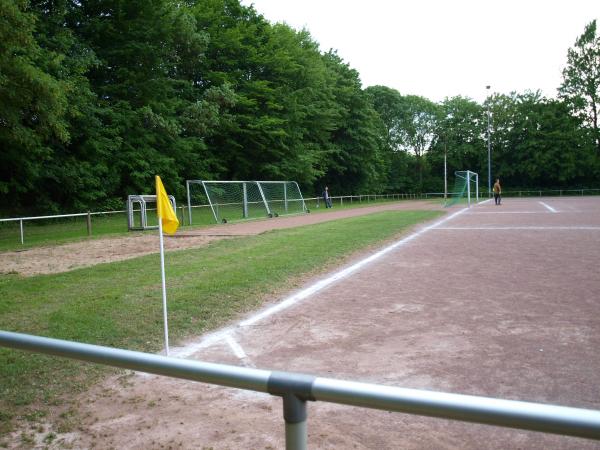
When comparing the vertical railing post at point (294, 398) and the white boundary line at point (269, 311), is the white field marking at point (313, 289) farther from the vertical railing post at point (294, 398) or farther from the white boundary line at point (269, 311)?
the vertical railing post at point (294, 398)

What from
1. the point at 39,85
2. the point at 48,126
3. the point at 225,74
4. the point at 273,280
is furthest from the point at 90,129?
the point at 273,280

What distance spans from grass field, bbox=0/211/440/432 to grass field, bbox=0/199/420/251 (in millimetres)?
6730

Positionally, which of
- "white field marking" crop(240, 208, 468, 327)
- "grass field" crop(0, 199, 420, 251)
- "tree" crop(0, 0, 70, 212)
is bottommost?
"white field marking" crop(240, 208, 468, 327)

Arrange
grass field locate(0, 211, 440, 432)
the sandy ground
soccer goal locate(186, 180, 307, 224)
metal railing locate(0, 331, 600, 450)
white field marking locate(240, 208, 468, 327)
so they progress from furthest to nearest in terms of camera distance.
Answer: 1. soccer goal locate(186, 180, 307, 224)
2. white field marking locate(240, 208, 468, 327)
3. grass field locate(0, 211, 440, 432)
4. the sandy ground
5. metal railing locate(0, 331, 600, 450)

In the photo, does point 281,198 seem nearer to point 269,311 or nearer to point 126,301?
point 126,301

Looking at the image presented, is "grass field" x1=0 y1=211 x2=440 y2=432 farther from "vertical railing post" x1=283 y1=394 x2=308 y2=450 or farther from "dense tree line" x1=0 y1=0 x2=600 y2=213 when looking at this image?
"dense tree line" x1=0 y1=0 x2=600 y2=213

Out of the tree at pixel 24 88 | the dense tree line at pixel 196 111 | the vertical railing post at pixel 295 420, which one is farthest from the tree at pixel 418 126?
the vertical railing post at pixel 295 420

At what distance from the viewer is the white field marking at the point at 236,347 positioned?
5.05 meters

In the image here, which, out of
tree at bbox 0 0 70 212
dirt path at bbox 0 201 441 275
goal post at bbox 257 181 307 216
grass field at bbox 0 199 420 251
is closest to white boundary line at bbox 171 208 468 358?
dirt path at bbox 0 201 441 275

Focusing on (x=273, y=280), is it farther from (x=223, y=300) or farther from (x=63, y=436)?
(x=63, y=436)

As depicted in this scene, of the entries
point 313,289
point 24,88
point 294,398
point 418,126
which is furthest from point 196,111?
point 418,126

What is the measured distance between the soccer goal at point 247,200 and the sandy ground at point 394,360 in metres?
16.4

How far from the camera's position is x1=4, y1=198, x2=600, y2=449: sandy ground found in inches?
134

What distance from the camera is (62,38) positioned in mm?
24594
